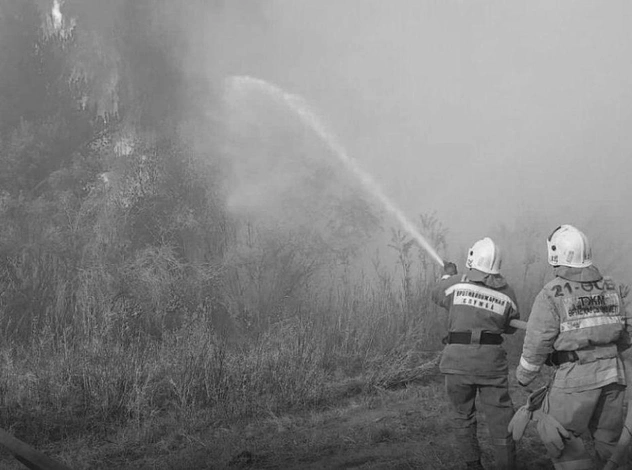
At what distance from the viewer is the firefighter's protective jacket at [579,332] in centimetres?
341

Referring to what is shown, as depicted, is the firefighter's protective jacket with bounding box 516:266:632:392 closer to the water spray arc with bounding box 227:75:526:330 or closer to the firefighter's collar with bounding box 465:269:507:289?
the firefighter's collar with bounding box 465:269:507:289

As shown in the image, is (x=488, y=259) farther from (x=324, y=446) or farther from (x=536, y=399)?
(x=324, y=446)

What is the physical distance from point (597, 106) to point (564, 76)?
3.40 feet

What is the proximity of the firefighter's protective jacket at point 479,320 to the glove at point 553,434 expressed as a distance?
68 centimetres

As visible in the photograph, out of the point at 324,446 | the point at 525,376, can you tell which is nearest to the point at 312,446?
the point at 324,446

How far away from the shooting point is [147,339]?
6477mm

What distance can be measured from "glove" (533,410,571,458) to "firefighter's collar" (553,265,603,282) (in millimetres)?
793

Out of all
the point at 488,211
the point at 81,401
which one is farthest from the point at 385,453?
the point at 488,211

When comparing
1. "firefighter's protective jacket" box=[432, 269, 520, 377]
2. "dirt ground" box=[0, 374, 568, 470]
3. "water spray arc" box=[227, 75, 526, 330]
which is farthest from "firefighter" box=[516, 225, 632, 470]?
"water spray arc" box=[227, 75, 526, 330]

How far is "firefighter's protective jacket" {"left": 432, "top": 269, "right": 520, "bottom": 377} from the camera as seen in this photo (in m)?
4.12

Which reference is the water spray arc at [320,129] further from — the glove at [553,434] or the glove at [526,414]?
the glove at [553,434]

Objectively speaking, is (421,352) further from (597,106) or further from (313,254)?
(597,106)

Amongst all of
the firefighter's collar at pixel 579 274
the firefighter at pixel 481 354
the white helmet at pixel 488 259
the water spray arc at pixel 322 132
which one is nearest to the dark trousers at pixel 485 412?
the firefighter at pixel 481 354

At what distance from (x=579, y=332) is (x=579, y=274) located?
1.10 feet
